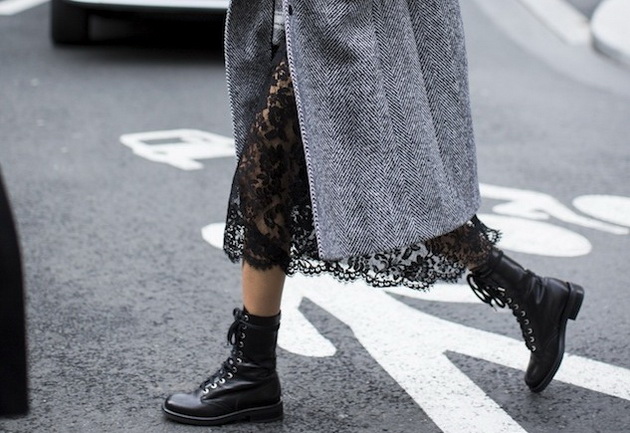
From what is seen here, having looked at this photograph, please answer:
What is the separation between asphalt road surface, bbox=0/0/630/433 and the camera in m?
3.12

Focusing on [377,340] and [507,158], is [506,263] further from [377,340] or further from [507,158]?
[507,158]

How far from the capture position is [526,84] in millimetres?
8062

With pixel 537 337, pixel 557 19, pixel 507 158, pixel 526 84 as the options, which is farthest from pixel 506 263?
pixel 557 19

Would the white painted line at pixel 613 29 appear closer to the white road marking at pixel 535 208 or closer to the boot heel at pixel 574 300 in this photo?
the white road marking at pixel 535 208

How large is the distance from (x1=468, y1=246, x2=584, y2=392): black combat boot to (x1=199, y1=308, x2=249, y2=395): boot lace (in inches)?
25.0

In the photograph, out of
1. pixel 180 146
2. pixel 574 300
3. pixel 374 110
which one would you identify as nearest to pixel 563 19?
pixel 180 146

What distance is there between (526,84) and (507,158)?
2.19 meters

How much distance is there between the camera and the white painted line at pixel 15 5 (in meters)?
10.8

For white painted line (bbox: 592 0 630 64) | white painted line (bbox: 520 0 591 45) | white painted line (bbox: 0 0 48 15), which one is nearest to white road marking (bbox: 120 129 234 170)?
white painted line (bbox: 592 0 630 64)

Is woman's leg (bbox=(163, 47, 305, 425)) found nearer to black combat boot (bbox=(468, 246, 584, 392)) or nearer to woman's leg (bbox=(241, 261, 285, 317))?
woman's leg (bbox=(241, 261, 285, 317))

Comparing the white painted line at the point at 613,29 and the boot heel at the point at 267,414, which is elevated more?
the boot heel at the point at 267,414

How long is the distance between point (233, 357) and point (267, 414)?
168 millimetres

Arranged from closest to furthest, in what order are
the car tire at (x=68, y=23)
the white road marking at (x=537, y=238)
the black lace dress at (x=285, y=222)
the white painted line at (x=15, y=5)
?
the black lace dress at (x=285, y=222), the white road marking at (x=537, y=238), the car tire at (x=68, y=23), the white painted line at (x=15, y=5)

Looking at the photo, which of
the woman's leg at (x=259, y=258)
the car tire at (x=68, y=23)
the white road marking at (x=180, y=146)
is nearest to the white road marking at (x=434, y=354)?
the woman's leg at (x=259, y=258)
